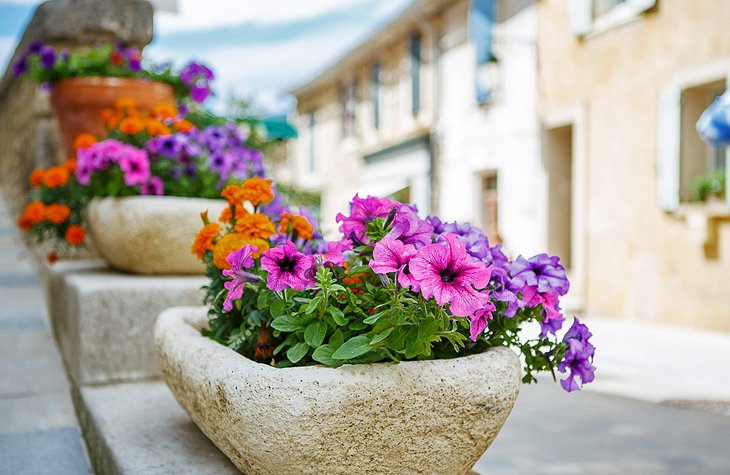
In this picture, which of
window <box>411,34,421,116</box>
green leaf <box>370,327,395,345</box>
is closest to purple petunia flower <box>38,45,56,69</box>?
green leaf <box>370,327,395,345</box>

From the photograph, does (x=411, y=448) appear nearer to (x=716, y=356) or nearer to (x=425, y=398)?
(x=425, y=398)

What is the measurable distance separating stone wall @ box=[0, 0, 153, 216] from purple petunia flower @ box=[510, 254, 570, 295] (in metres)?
3.36

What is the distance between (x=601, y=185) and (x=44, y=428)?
847 centimetres

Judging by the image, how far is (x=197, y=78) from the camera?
146 inches

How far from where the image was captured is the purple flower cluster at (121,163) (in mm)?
2619

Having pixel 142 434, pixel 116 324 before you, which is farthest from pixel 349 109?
pixel 142 434

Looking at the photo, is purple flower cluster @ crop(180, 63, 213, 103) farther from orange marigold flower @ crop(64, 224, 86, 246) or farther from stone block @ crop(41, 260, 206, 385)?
stone block @ crop(41, 260, 206, 385)

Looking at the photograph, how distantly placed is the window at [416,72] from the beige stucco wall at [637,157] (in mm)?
4541

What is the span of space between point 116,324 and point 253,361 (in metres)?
1.07

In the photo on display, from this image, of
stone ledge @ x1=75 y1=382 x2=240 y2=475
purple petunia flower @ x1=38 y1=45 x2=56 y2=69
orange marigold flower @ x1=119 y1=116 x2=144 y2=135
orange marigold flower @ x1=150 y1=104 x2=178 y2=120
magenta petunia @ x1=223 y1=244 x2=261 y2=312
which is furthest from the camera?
purple petunia flower @ x1=38 y1=45 x2=56 y2=69

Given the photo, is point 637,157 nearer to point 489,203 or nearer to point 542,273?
point 489,203

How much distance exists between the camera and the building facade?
11320mm

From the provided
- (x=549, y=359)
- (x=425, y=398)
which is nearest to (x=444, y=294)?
(x=425, y=398)

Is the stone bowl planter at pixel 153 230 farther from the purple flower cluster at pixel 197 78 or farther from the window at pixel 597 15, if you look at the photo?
the window at pixel 597 15
